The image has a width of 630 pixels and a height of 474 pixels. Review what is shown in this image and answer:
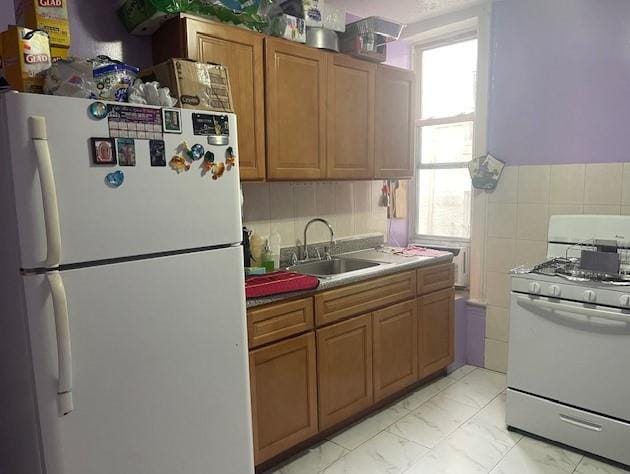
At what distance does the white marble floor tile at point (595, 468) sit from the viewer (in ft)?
7.06

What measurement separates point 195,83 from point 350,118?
1.22 metres

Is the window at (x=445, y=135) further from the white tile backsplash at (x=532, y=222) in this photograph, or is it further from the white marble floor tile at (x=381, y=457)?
the white marble floor tile at (x=381, y=457)

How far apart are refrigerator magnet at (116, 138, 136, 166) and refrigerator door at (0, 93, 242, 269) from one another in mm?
13

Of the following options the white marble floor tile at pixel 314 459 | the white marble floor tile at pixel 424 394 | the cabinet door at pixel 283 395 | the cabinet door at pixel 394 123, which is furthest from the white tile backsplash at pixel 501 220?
the white marble floor tile at pixel 314 459

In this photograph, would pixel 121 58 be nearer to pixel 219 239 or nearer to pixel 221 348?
pixel 219 239

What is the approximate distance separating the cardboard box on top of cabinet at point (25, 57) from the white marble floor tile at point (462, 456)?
2.21 metres

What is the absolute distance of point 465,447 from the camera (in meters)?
2.38

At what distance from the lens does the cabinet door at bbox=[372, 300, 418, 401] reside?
2658 mm

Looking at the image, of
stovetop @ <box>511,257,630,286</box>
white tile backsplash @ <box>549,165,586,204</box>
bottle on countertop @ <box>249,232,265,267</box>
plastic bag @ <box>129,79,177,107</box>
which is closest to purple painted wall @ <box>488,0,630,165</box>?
white tile backsplash @ <box>549,165,586,204</box>

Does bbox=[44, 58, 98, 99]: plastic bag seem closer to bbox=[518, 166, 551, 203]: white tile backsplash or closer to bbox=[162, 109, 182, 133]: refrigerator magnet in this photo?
bbox=[162, 109, 182, 133]: refrigerator magnet

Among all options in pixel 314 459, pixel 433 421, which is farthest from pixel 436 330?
pixel 314 459

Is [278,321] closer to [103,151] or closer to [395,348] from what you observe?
[395,348]

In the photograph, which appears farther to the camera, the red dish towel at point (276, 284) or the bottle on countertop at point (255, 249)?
the bottle on countertop at point (255, 249)

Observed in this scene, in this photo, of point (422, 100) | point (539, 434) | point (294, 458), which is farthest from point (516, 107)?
point (294, 458)
